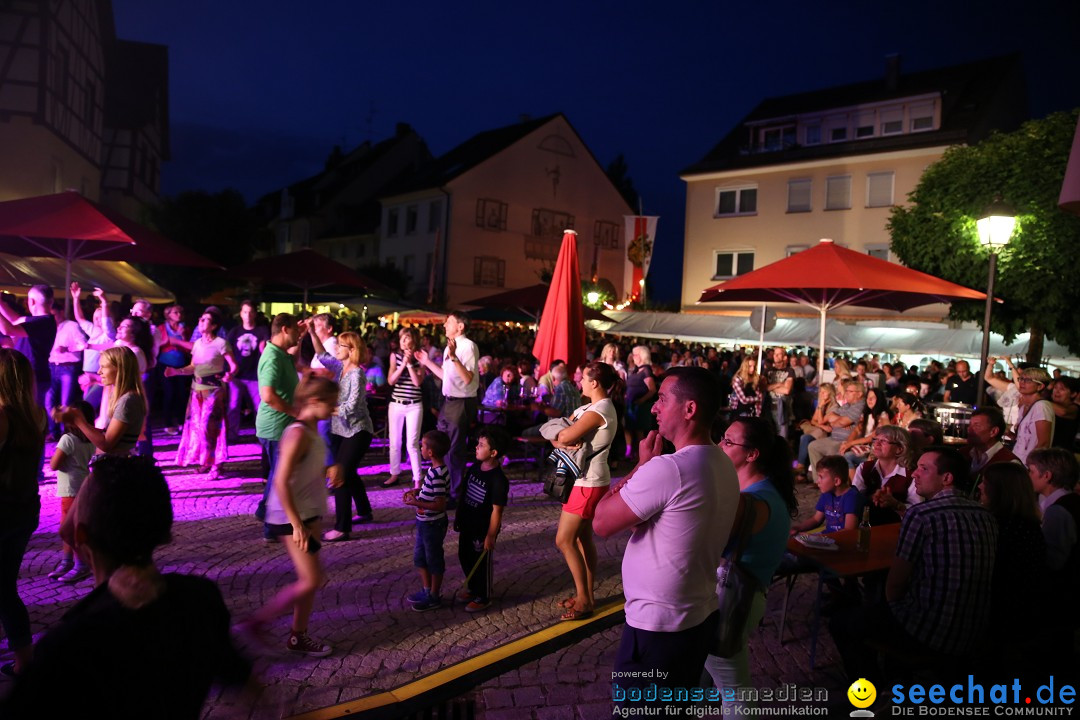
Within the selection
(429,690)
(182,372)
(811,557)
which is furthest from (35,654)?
(182,372)

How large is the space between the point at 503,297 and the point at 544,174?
25.2m

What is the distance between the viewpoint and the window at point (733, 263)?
33.2m

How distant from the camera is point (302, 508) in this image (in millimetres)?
4426

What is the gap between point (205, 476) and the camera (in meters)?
8.75

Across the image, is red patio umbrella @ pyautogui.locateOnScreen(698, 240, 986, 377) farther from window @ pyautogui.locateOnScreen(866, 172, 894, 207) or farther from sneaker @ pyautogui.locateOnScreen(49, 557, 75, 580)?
window @ pyautogui.locateOnScreen(866, 172, 894, 207)

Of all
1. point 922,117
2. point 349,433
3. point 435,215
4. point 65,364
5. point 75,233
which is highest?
point 922,117

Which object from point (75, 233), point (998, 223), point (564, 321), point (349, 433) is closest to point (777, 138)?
point (998, 223)

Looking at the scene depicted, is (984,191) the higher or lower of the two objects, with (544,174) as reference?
lower

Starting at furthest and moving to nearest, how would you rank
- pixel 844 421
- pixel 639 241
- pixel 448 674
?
pixel 639 241 < pixel 844 421 < pixel 448 674

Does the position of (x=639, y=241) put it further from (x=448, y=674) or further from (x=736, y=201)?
(x=448, y=674)

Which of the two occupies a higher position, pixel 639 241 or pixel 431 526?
pixel 639 241

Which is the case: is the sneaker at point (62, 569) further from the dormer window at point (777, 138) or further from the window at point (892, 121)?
the dormer window at point (777, 138)

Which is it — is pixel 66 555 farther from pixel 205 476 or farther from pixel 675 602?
pixel 675 602

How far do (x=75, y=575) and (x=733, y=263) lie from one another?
31309 millimetres
